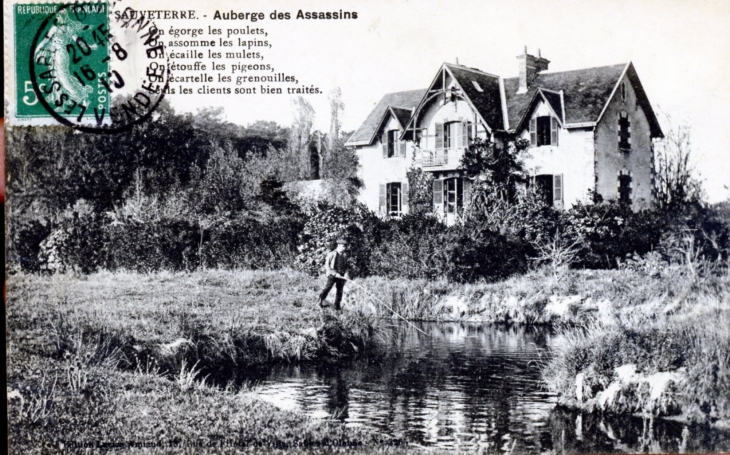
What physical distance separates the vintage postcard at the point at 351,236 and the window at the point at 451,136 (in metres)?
0.03

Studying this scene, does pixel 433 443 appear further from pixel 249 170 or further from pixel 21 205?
pixel 21 205

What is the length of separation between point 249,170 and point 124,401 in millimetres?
3132

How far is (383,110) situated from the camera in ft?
31.2

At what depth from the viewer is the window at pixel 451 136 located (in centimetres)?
1039

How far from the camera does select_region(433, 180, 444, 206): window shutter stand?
10305 mm

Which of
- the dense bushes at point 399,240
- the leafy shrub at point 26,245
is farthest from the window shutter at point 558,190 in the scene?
the leafy shrub at point 26,245

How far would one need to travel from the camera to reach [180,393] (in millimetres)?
8188

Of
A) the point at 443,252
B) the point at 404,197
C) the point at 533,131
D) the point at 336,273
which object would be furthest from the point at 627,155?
the point at 336,273

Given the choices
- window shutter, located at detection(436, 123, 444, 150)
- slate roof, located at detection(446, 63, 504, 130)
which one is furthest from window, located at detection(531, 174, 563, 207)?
window shutter, located at detection(436, 123, 444, 150)

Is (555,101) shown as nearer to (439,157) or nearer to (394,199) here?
(439,157)

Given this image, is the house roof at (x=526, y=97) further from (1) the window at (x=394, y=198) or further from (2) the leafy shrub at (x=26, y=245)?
(2) the leafy shrub at (x=26, y=245)

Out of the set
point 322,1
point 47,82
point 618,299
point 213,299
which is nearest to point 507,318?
point 618,299

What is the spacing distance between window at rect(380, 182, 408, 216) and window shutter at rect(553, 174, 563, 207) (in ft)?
6.54

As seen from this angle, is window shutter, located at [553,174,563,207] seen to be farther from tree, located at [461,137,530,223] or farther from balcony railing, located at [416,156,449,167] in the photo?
balcony railing, located at [416,156,449,167]
